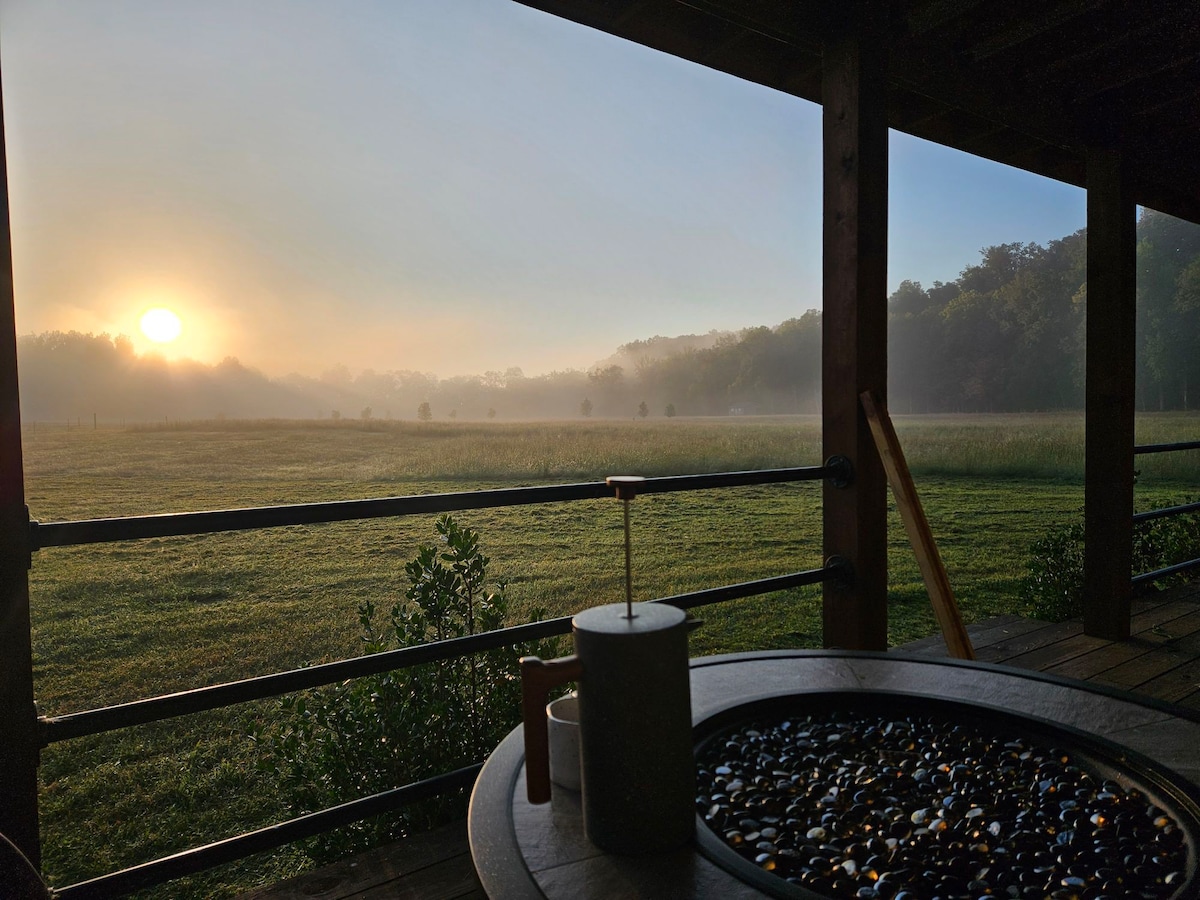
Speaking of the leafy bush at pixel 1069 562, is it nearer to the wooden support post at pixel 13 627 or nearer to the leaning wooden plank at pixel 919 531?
the leaning wooden plank at pixel 919 531

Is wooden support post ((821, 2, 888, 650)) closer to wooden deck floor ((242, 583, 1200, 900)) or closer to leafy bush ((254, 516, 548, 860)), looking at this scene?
wooden deck floor ((242, 583, 1200, 900))

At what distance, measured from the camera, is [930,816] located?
0.61 metres

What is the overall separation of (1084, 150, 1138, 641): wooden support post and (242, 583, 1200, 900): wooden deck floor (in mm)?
169

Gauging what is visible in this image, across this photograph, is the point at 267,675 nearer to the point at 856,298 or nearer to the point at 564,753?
the point at 564,753

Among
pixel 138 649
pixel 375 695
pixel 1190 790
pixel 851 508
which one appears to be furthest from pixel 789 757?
pixel 138 649

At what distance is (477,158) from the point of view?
56.7 ft

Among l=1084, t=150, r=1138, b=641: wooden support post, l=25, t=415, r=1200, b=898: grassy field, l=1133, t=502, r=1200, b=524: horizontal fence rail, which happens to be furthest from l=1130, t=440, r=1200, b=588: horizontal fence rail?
l=25, t=415, r=1200, b=898: grassy field

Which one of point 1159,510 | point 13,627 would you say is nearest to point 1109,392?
point 1159,510

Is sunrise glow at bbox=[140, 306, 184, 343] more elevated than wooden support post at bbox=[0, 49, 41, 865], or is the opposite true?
sunrise glow at bbox=[140, 306, 184, 343]

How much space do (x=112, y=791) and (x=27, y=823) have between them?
7.11 meters

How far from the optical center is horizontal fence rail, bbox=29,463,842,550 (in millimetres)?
981

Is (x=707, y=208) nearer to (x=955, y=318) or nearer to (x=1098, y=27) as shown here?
(x=955, y=318)

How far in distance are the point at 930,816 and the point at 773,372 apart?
15.6 m

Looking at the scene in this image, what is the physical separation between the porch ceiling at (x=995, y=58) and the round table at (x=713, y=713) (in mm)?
1512
